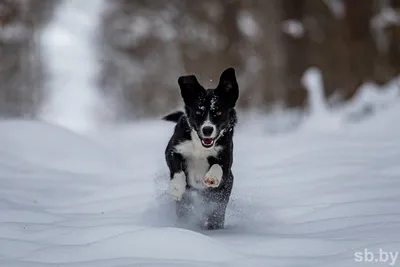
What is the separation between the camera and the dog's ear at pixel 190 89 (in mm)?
5797

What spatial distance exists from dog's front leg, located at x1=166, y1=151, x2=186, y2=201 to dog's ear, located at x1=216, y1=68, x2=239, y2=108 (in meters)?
0.61

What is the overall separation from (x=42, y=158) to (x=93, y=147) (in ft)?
5.82

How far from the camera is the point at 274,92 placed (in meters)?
26.2

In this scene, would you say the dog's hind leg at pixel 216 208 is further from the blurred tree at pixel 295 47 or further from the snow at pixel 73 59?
the snow at pixel 73 59

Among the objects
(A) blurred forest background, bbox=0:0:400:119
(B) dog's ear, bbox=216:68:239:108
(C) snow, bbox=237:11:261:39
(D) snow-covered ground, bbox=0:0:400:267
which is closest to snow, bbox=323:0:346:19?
(A) blurred forest background, bbox=0:0:400:119

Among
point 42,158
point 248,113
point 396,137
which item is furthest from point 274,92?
point 42,158

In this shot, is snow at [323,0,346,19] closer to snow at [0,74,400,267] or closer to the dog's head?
snow at [0,74,400,267]

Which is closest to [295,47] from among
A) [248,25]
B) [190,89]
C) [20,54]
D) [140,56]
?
[248,25]

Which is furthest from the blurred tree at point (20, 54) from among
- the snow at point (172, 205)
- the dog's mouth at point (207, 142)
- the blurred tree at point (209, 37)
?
the dog's mouth at point (207, 142)

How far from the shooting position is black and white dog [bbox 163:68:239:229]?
5543mm

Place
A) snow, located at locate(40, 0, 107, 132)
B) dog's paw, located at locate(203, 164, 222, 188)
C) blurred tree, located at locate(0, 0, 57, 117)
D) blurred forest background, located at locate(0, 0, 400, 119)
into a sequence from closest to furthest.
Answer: dog's paw, located at locate(203, 164, 222, 188) < blurred forest background, located at locate(0, 0, 400, 119) < blurred tree, located at locate(0, 0, 57, 117) < snow, located at locate(40, 0, 107, 132)

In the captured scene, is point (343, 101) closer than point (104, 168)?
No

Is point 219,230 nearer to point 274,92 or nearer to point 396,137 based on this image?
Result: point 396,137

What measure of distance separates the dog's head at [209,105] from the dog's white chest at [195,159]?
115mm
